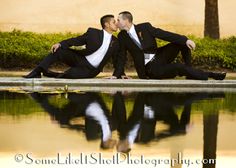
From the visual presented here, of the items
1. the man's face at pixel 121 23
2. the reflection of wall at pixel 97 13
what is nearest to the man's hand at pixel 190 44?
the man's face at pixel 121 23

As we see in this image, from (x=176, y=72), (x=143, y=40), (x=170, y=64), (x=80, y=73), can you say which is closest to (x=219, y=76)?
(x=176, y=72)

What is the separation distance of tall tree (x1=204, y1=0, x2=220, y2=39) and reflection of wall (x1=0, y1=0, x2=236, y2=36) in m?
2.79

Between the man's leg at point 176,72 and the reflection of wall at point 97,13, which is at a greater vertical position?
the reflection of wall at point 97,13

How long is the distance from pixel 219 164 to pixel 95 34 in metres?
7.19

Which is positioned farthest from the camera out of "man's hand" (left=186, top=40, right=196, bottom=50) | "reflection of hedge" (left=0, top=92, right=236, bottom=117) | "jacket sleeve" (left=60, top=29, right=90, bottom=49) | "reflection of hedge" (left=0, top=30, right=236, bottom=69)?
"reflection of hedge" (left=0, top=30, right=236, bottom=69)

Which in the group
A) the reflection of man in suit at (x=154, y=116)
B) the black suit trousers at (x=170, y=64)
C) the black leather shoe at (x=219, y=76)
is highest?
the black suit trousers at (x=170, y=64)

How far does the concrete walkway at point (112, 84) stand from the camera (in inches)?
586

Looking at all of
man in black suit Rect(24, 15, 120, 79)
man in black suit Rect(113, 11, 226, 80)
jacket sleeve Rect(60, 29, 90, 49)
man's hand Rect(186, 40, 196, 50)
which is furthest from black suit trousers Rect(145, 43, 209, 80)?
jacket sleeve Rect(60, 29, 90, 49)

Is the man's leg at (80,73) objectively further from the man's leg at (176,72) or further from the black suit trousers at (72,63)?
the man's leg at (176,72)

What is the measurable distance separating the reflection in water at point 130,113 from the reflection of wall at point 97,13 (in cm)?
995

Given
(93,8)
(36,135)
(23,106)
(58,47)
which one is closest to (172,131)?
(36,135)

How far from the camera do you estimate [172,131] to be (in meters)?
9.84

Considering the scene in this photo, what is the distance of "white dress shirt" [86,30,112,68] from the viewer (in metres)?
15.0

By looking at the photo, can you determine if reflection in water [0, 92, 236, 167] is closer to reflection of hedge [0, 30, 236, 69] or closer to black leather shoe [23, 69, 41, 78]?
black leather shoe [23, 69, 41, 78]
